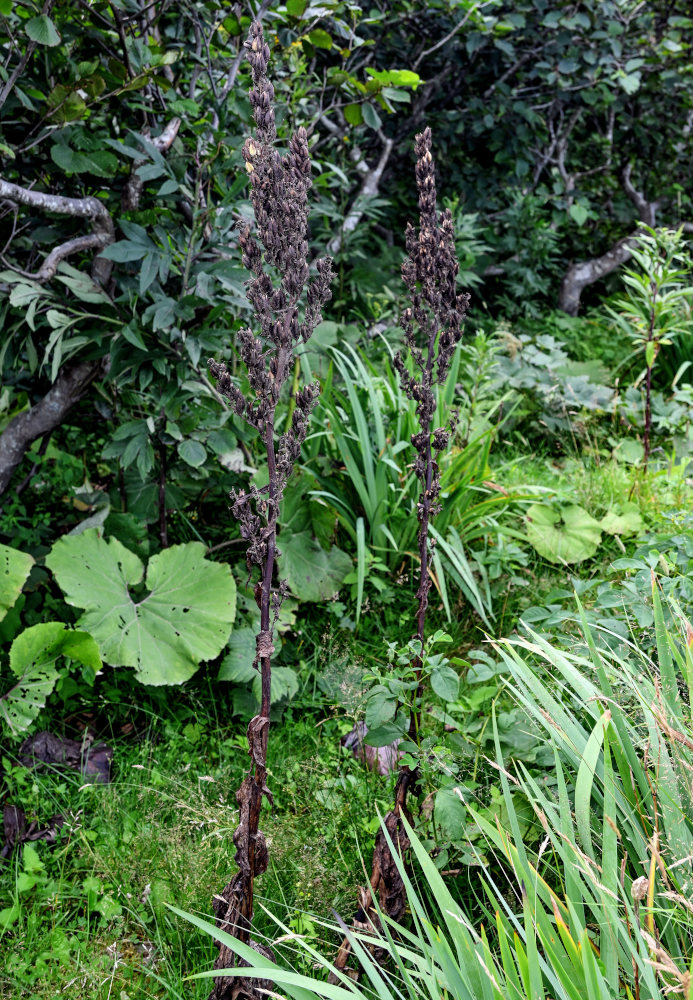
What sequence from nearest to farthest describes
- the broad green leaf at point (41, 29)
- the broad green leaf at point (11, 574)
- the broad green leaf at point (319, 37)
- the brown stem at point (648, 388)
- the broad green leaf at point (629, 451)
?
the broad green leaf at point (41, 29), the broad green leaf at point (11, 574), the broad green leaf at point (319, 37), the brown stem at point (648, 388), the broad green leaf at point (629, 451)

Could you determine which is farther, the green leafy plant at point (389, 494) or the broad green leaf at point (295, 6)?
the green leafy plant at point (389, 494)

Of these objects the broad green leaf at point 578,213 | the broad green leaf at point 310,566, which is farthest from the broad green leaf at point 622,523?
the broad green leaf at point 578,213

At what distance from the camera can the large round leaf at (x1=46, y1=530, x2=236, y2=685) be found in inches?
88.2

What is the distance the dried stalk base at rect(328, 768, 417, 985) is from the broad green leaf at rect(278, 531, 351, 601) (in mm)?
1019

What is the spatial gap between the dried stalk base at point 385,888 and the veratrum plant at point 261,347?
0.21m

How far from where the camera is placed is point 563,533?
2898 millimetres

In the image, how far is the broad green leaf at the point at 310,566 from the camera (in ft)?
8.48

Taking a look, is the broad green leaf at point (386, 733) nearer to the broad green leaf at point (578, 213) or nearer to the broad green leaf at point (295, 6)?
the broad green leaf at point (295, 6)

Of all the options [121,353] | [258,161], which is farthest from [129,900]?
[258,161]

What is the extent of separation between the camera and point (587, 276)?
5.49 meters

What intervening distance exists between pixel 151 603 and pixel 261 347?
3.90ft

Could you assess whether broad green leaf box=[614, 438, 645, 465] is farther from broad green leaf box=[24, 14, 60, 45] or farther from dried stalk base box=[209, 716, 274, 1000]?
broad green leaf box=[24, 14, 60, 45]

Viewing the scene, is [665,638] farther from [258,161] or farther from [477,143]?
[477,143]

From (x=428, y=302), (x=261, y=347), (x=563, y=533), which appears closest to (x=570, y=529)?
(x=563, y=533)
